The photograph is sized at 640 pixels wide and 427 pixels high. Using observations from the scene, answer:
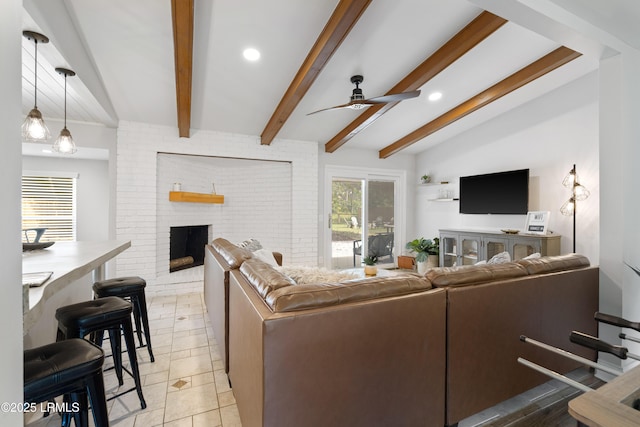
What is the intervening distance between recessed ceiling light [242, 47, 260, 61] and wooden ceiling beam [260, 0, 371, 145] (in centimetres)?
48

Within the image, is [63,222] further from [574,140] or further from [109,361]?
[574,140]

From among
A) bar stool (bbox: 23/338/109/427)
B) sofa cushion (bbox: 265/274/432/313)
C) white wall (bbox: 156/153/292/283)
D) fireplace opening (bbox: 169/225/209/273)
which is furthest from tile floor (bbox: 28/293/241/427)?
white wall (bbox: 156/153/292/283)

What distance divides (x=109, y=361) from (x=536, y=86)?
19.1 feet

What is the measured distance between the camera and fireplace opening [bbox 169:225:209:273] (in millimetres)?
4688

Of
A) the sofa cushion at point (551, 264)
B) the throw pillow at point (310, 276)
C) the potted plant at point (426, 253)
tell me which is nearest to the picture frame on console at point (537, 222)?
the potted plant at point (426, 253)

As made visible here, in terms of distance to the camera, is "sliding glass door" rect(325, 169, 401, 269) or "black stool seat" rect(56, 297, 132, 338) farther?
"sliding glass door" rect(325, 169, 401, 269)

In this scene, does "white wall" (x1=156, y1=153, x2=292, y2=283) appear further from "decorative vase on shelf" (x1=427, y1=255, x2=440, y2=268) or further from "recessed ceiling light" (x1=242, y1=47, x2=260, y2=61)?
"decorative vase on shelf" (x1=427, y1=255, x2=440, y2=268)

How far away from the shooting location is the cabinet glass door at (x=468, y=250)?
15.7ft

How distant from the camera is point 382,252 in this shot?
6.23 meters

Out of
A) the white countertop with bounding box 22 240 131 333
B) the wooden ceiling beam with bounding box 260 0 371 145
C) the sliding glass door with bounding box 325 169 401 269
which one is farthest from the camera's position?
the sliding glass door with bounding box 325 169 401 269

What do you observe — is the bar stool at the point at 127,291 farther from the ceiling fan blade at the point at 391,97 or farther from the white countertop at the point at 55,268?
the ceiling fan blade at the point at 391,97

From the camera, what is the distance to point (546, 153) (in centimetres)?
416

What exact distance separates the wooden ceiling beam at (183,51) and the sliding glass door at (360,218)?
9.30 ft

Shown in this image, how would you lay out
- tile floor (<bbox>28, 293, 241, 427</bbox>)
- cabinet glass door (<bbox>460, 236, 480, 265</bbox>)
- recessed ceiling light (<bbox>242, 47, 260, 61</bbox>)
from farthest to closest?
cabinet glass door (<bbox>460, 236, 480, 265</bbox>), recessed ceiling light (<bbox>242, 47, 260, 61</bbox>), tile floor (<bbox>28, 293, 241, 427</bbox>)
